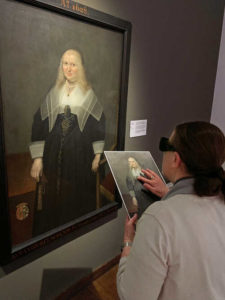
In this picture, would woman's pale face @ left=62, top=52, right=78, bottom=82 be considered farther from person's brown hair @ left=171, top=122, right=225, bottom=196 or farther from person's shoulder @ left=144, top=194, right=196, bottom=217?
person's shoulder @ left=144, top=194, right=196, bottom=217

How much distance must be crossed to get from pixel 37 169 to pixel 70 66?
2.02 ft

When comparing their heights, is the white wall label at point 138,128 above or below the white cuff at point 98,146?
above

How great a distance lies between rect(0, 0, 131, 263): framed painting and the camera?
3.87 ft

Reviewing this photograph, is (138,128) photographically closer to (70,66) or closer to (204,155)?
(70,66)

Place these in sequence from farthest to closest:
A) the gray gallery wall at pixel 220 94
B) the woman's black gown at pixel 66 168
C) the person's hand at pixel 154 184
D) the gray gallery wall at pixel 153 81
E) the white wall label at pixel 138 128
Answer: the gray gallery wall at pixel 220 94 → the white wall label at pixel 138 128 → the gray gallery wall at pixel 153 81 → the woman's black gown at pixel 66 168 → the person's hand at pixel 154 184

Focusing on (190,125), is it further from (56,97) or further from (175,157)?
Answer: (56,97)

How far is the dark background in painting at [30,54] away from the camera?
1.12 meters

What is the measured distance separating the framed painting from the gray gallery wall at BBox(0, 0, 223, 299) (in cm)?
16

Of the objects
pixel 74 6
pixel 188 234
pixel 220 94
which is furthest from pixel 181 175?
pixel 220 94

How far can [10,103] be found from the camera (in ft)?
3.86

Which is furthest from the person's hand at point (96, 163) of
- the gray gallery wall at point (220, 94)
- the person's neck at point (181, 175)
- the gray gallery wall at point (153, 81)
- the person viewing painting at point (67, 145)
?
the gray gallery wall at point (220, 94)

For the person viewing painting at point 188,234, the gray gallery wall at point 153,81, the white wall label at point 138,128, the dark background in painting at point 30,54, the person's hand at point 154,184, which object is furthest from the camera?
the white wall label at point 138,128

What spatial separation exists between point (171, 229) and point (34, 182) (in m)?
0.89

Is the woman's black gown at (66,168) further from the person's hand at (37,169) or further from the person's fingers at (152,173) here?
the person's fingers at (152,173)
